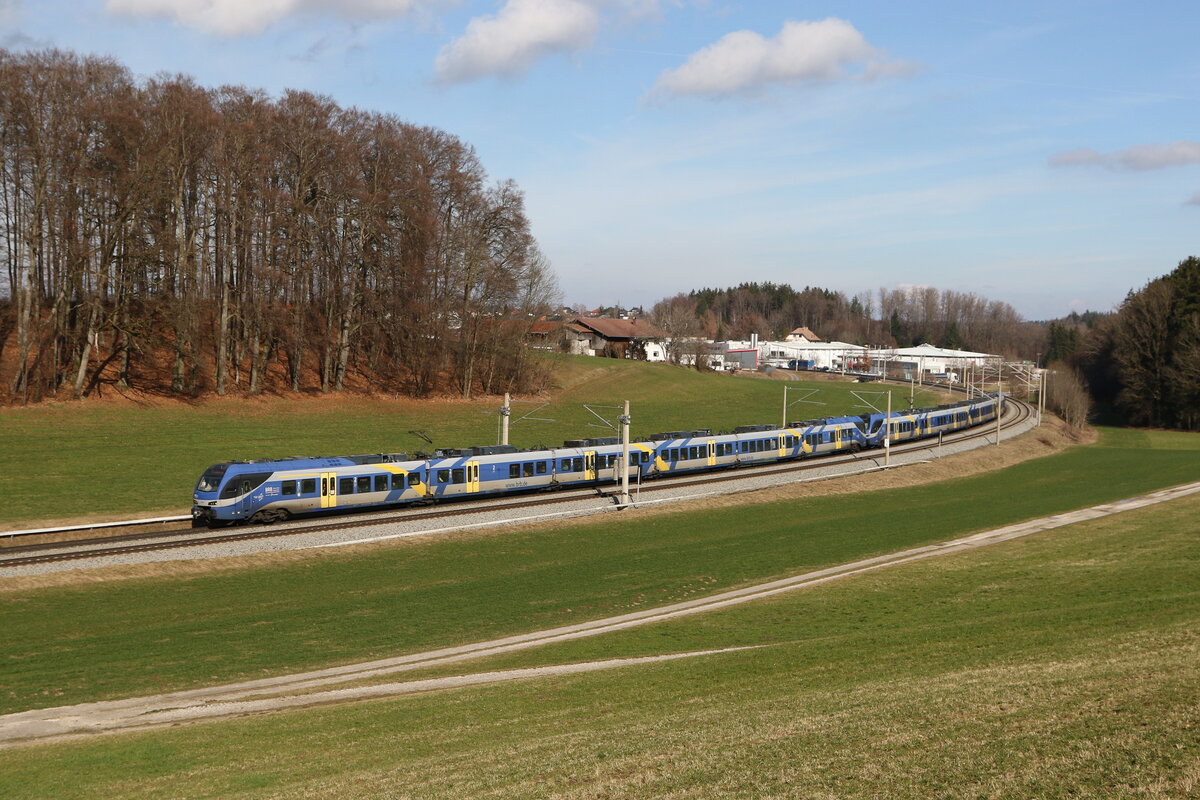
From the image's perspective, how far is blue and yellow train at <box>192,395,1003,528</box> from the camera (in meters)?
39.9

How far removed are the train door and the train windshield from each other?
13.9 ft

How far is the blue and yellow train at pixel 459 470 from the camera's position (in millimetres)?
39875

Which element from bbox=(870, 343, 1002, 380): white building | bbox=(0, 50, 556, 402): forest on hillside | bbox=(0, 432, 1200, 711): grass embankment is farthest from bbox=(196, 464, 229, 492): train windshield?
bbox=(870, 343, 1002, 380): white building

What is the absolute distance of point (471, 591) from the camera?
31969 millimetres

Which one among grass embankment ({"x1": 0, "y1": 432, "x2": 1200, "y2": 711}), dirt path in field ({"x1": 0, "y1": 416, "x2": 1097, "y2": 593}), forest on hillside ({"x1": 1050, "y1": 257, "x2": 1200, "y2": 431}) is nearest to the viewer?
grass embankment ({"x1": 0, "y1": 432, "x2": 1200, "y2": 711})

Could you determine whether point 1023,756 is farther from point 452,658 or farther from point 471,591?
point 471,591

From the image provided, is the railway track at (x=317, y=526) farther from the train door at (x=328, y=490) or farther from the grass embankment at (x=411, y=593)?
the grass embankment at (x=411, y=593)

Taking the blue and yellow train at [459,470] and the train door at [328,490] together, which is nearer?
the blue and yellow train at [459,470]

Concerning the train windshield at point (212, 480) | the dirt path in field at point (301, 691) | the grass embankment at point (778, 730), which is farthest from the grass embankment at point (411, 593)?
the train windshield at point (212, 480)

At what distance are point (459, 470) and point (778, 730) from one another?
33.7 metres

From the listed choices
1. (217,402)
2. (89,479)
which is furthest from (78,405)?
(89,479)

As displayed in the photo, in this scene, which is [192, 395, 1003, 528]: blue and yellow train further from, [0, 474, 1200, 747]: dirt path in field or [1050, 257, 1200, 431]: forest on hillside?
[1050, 257, 1200, 431]: forest on hillside

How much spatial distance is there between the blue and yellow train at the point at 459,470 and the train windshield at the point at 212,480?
0.05 metres

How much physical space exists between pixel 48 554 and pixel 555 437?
140ft
